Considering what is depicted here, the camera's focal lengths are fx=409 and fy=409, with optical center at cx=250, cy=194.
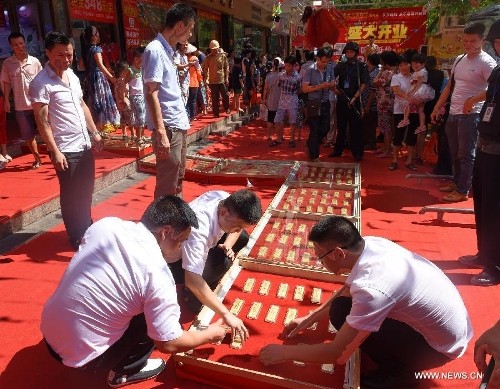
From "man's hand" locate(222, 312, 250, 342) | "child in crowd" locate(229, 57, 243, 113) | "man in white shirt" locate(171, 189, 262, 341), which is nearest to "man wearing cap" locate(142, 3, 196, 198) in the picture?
"man in white shirt" locate(171, 189, 262, 341)

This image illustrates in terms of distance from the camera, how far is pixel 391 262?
1.70 meters

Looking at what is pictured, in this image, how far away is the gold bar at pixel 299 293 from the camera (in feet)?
9.09

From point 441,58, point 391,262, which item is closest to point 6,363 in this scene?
point 391,262

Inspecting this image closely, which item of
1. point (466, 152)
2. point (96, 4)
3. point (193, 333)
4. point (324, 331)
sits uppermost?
point (96, 4)

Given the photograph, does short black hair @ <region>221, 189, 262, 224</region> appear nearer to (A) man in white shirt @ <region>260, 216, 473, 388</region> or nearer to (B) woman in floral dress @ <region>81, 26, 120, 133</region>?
(A) man in white shirt @ <region>260, 216, 473, 388</region>

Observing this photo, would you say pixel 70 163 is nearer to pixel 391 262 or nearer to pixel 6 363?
pixel 6 363

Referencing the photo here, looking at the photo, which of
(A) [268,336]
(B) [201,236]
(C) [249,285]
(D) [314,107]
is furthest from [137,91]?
(A) [268,336]

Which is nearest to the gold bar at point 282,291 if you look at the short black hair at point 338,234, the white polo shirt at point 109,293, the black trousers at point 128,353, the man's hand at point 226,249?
the man's hand at point 226,249

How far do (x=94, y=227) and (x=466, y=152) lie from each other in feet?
13.0

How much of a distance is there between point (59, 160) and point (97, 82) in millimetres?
3554

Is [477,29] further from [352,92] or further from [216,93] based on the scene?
[216,93]

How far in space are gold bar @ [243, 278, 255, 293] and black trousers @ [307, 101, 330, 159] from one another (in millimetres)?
3547

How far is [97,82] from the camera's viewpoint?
6195 mm

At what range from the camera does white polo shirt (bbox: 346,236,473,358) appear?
1641mm
